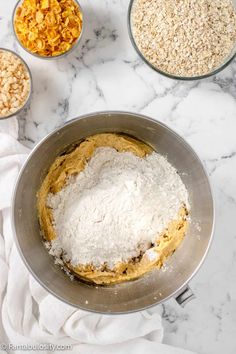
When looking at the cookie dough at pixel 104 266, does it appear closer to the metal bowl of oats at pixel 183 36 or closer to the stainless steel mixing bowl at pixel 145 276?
the stainless steel mixing bowl at pixel 145 276

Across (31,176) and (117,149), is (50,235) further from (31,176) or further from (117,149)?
(117,149)

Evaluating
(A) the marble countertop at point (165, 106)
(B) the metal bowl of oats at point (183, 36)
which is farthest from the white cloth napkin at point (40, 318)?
(B) the metal bowl of oats at point (183, 36)

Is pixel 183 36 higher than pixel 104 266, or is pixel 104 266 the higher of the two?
pixel 183 36

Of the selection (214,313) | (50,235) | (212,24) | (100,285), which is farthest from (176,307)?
(212,24)

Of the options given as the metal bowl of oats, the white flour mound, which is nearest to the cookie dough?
the white flour mound

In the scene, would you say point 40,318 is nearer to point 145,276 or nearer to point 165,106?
Answer: point 145,276

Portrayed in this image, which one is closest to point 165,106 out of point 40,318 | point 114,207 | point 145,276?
point 114,207
